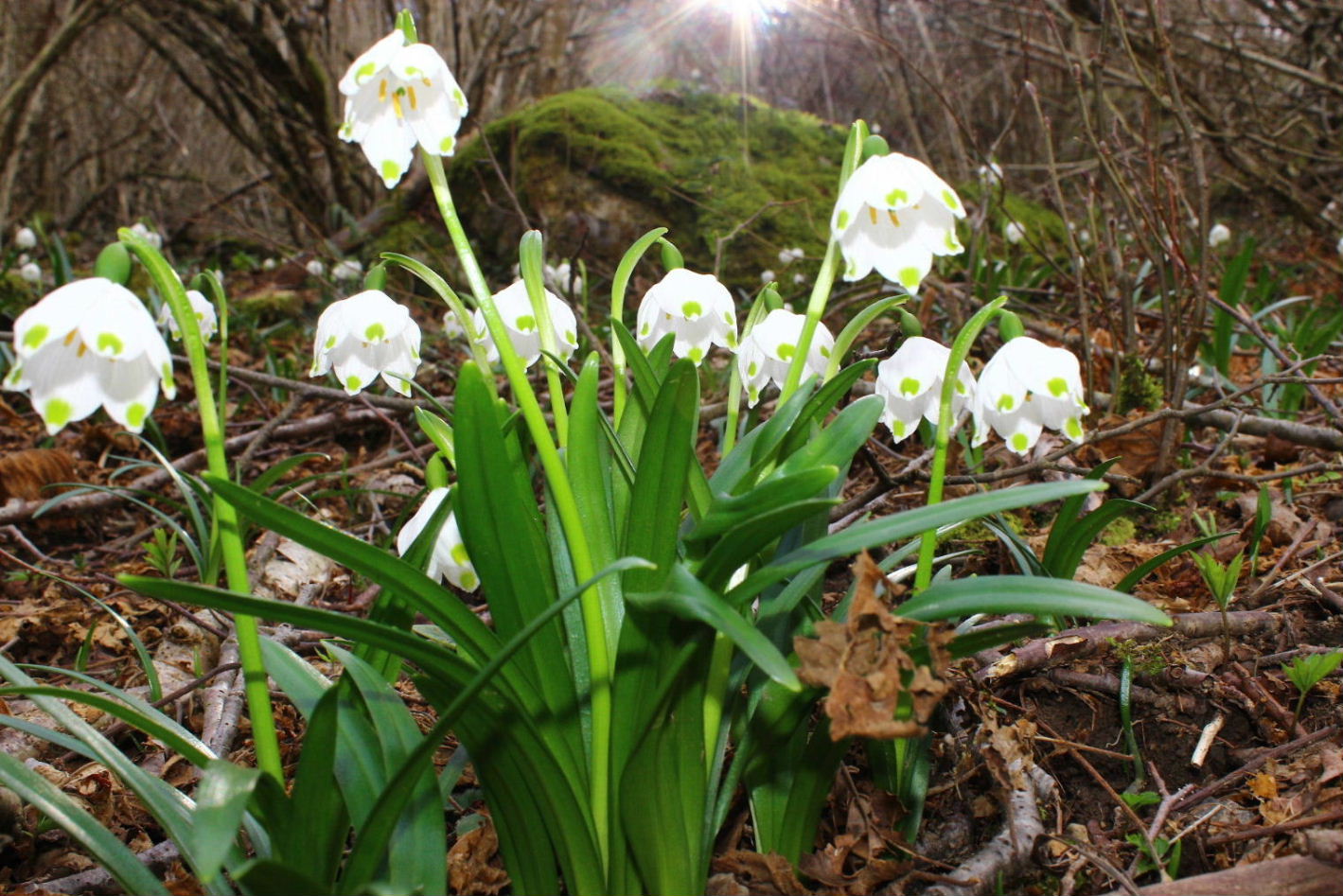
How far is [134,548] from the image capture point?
2.79 meters

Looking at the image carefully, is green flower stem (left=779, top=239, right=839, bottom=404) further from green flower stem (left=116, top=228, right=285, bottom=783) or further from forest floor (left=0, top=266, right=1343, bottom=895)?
green flower stem (left=116, top=228, right=285, bottom=783)

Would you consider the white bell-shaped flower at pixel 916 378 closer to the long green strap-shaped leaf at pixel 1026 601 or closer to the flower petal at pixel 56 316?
the long green strap-shaped leaf at pixel 1026 601

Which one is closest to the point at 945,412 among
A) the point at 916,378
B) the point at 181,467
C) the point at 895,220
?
the point at 916,378

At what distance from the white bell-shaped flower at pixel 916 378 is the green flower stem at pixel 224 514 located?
850 millimetres

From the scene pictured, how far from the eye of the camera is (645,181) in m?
5.03

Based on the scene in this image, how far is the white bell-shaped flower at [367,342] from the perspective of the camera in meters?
1.31

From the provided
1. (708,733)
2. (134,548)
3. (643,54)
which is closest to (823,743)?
(708,733)

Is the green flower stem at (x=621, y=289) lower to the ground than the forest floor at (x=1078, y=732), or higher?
higher

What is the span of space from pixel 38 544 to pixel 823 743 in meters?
2.70

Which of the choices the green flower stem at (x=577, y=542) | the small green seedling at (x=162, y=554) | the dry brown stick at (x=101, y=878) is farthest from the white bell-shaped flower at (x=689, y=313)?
the small green seedling at (x=162, y=554)

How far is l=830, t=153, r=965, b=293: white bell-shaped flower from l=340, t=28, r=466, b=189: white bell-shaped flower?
486 millimetres

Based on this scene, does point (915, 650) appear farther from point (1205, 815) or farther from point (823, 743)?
point (1205, 815)

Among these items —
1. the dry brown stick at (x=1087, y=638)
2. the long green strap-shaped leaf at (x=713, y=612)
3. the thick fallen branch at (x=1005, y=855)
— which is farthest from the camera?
the dry brown stick at (x=1087, y=638)

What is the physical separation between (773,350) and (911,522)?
48 centimetres
